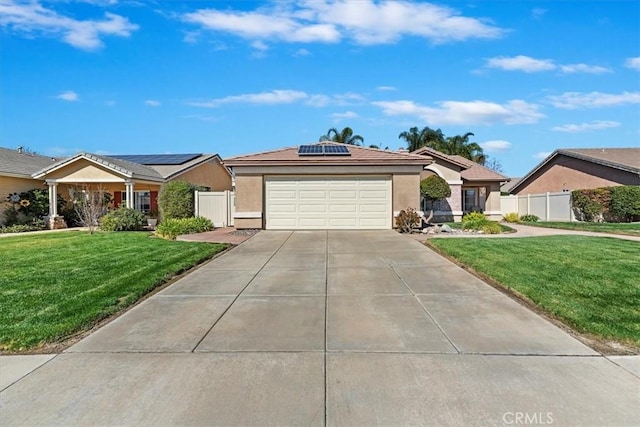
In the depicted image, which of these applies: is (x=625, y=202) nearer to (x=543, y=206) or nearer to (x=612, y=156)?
(x=543, y=206)

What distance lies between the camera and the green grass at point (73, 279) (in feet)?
18.4

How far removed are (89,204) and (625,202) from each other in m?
25.8

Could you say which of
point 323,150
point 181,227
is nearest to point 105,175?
point 181,227

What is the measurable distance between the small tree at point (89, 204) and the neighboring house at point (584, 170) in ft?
88.3

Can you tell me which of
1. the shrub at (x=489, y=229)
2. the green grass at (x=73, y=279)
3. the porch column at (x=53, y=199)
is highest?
the porch column at (x=53, y=199)

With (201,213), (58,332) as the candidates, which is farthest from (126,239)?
(58,332)

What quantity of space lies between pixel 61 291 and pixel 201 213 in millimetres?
13539

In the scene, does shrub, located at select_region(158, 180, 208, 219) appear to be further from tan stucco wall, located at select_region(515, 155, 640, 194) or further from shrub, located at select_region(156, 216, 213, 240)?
tan stucco wall, located at select_region(515, 155, 640, 194)

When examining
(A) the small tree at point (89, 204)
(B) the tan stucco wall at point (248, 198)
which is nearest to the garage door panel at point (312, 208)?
(B) the tan stucco wall at point (248, 198)

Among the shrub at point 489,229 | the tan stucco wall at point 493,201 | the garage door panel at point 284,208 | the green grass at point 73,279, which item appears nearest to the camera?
the green grass at point 73,279

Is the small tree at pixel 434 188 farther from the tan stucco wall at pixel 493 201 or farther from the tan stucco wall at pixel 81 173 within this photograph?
the tan stucco wall at pixel 81 173

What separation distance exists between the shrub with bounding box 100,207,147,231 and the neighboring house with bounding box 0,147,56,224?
23.1ft

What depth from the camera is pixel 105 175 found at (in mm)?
22844

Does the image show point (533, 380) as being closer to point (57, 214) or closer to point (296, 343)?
point (296, 343)
